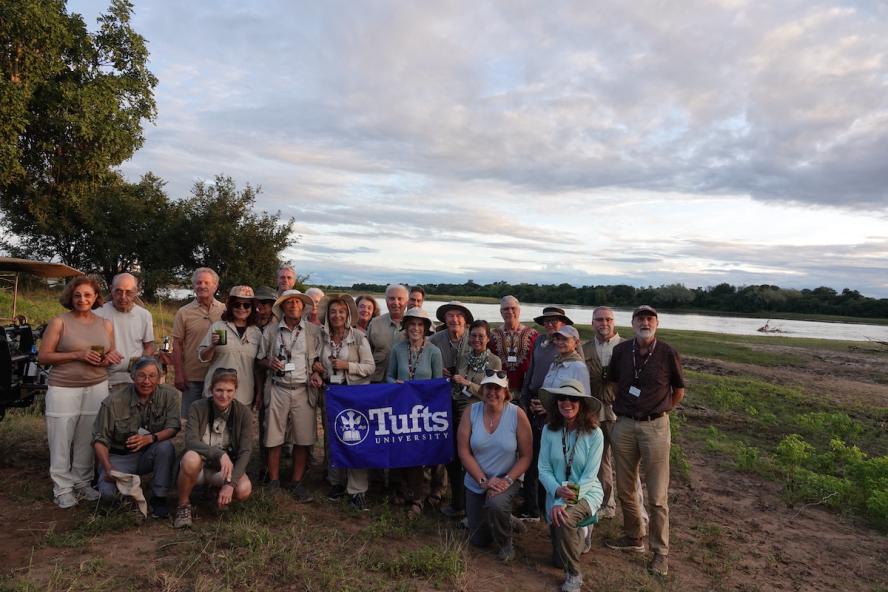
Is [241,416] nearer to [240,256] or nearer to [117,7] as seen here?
[117,7]

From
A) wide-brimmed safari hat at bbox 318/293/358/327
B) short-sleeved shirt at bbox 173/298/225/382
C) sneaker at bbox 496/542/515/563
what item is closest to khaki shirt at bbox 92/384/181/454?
short-sleeved shirt at bbox 173/298/225/382

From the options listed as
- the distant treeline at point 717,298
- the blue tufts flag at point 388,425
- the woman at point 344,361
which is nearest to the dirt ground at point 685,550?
the woman at point 344,361

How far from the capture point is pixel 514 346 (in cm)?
573

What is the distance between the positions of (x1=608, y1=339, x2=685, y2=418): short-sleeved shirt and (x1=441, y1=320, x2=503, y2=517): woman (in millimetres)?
1140

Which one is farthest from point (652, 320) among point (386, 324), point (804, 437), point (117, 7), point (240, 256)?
point (240, 256)

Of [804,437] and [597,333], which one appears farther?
[804,437]

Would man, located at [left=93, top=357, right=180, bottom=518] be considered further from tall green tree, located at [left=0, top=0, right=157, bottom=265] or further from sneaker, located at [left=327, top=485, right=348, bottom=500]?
tall green tree, located at [left=0, top=0, right=157, bottom=265]

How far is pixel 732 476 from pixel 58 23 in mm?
17873

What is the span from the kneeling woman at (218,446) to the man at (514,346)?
2.51 m

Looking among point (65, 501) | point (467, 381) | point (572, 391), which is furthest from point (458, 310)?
point (65, 501)

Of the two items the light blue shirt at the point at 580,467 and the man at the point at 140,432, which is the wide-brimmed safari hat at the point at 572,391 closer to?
the light blue shirt at the point at 580,467

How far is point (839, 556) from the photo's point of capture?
17.3ft

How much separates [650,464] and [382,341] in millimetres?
2911

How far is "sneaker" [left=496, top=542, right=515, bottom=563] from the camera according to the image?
4598mm
